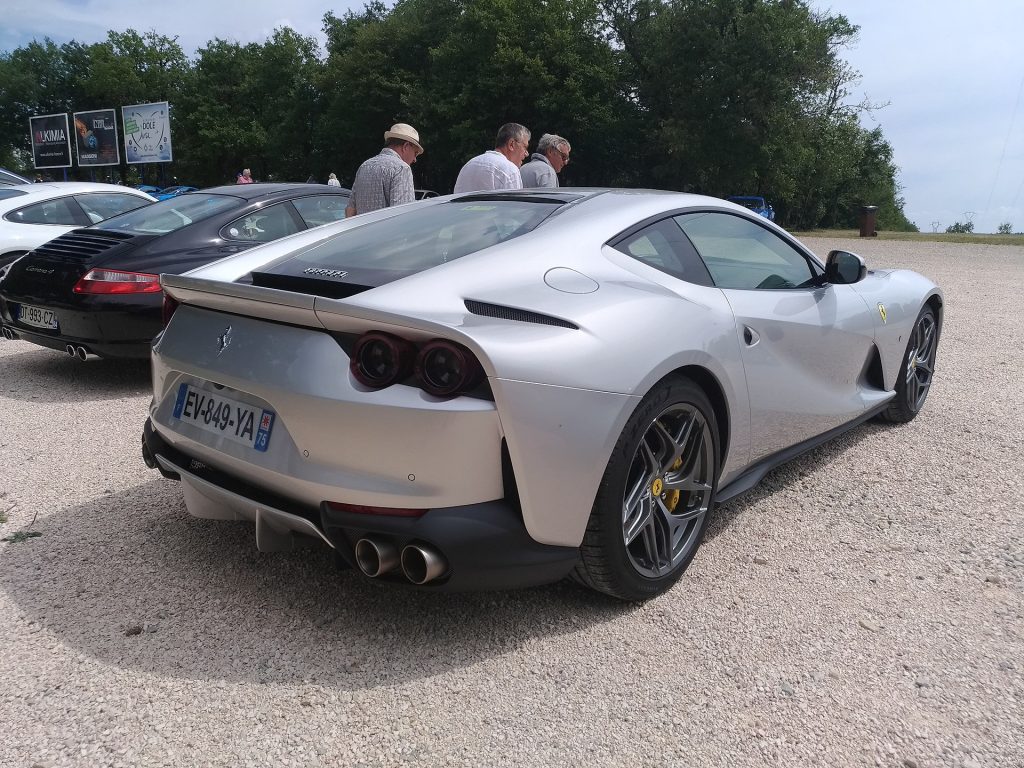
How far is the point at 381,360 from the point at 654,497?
107 centimetres

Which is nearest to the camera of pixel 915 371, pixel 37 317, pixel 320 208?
pixel 915 371

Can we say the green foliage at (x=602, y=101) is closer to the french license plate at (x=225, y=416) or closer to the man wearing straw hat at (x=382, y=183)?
the man wearing straw hat at (x=382, y=183)

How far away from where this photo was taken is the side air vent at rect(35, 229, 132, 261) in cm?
569

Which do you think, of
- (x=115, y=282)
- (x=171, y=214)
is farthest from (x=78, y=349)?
(x=171, y=214)

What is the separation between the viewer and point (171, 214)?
6.24 m

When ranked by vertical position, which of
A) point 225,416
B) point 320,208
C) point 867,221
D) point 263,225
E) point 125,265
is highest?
point 867,221

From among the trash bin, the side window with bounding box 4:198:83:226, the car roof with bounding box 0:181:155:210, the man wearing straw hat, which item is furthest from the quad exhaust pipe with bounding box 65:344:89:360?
the trash bin

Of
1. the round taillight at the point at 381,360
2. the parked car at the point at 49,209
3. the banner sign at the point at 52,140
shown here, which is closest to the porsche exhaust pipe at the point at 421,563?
the round taillight at the point at 381,360

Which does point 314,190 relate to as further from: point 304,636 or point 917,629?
point 917,629

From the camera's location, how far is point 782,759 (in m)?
2.04

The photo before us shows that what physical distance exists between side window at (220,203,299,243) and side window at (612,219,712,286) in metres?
3.64

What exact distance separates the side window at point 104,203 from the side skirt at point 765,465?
23.8 feet

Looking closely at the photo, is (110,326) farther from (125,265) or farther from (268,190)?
(268,190)

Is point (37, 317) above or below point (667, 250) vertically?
below
